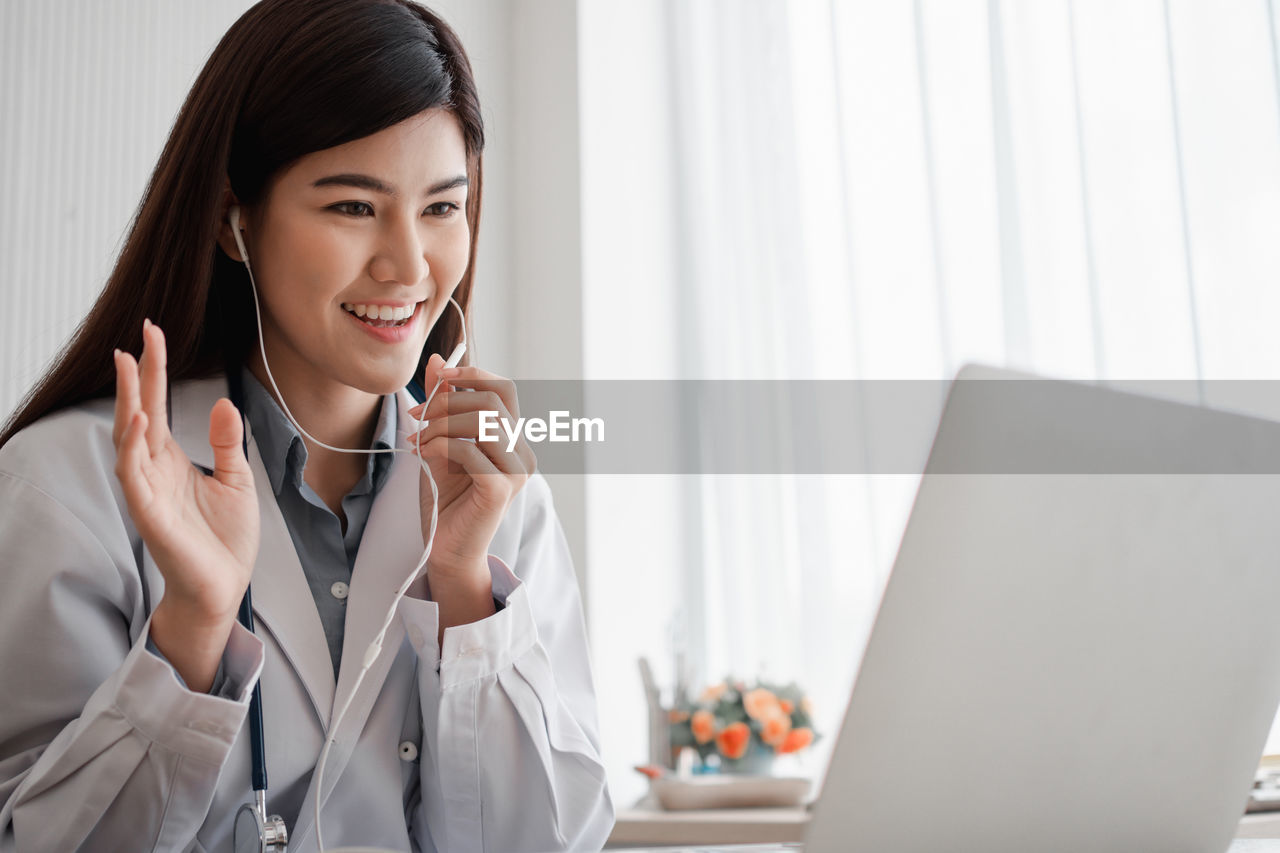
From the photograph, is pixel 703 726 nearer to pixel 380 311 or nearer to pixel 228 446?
pixel 380 311

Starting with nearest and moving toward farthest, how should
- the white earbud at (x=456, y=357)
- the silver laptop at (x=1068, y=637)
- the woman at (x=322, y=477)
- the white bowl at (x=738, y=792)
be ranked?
the silver laptop at (x=1068, y=637), the woman at (x=322, y=477), the white earbud at (x=456, y=357), the white bowl at (x=738, y=792)

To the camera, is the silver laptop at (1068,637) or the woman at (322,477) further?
the woman at (322,477)

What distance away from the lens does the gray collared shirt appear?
1.17 m

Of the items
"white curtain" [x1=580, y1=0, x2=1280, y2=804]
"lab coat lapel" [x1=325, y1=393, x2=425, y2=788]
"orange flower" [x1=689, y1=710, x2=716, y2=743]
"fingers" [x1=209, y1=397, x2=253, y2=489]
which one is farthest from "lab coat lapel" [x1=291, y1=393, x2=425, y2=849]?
"white curtain" [x1=580, y1=0, x2=1280, y2=804]

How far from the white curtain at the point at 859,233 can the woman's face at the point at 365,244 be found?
1.45 metres

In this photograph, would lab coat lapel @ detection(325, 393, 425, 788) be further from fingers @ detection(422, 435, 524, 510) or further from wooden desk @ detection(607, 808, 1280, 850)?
wooden desk @ detection(607, 808, 1280, 850)

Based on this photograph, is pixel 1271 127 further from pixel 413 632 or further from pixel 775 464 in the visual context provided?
pixel 413 632

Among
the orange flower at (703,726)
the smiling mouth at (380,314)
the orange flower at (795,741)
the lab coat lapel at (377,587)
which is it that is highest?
the smiling mouth at (380,314)

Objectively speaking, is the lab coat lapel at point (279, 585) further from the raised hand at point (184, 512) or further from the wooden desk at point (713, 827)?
the wooden desk at point (713, 827)

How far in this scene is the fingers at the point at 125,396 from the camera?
784mm

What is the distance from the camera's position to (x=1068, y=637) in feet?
2.15

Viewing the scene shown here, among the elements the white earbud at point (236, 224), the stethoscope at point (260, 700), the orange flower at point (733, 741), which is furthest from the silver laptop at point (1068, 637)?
the orange flower at point (733, 741)

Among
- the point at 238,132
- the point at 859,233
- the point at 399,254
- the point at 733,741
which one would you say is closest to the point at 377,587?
the point at 399,254

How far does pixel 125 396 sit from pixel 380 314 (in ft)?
1.37
